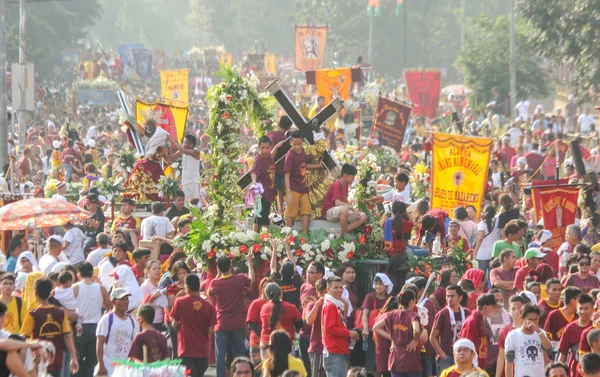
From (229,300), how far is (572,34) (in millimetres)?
19023

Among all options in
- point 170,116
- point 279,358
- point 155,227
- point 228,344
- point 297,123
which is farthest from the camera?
point 170,116

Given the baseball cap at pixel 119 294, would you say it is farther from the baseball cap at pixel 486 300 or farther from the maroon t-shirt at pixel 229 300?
the baseball cap at pixel 486 300

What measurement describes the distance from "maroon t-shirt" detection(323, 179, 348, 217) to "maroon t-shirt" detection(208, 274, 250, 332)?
2921 mm

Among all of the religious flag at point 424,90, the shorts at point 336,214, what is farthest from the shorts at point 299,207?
the religious flag at point 424,90

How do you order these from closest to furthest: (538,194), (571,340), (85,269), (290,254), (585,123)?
(571,340) < (85,269) < (290,254) < (538,194) < (585,123)

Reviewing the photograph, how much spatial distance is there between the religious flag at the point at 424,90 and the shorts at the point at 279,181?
23.0 meters

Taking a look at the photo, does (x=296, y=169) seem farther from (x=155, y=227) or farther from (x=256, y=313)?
(x=256, y=313)

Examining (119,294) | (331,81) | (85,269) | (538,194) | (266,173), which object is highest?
(331,81)

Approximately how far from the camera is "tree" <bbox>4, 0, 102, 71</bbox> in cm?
5728

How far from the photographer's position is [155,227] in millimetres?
18359

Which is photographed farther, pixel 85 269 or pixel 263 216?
pixel 263 216

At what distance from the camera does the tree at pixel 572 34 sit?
1196 inches

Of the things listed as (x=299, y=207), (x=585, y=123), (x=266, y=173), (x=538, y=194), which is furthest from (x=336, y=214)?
(x=585, y=123)

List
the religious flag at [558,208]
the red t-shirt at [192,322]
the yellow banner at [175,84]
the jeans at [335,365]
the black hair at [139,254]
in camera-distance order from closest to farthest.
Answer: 1. the jeans at [335,365]
2. the red t-shirt at [192,322]
3. the black hair at [139,254]
4. the religious flag at [558,208]
5. the yellow banner at [175,84]
